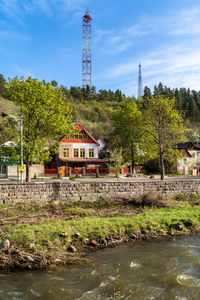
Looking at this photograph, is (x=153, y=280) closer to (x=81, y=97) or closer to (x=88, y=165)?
(x=88, y=165)

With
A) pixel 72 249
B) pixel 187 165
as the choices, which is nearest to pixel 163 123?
pixel 72 249

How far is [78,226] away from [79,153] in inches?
1550

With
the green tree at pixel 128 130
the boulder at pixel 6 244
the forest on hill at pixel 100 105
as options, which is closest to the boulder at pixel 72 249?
the boulder at pixel 6 244

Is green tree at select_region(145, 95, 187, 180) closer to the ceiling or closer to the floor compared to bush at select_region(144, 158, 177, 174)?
closer to the ceiling

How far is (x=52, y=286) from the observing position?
6.60 m

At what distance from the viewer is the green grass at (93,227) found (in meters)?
9.13

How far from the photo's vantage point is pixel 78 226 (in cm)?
1072

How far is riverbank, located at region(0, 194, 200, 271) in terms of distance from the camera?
8000mm

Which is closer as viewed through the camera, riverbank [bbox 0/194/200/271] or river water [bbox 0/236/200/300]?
river water [bbox 0/236/200/300]

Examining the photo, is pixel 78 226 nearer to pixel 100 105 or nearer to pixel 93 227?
pixel 93 227

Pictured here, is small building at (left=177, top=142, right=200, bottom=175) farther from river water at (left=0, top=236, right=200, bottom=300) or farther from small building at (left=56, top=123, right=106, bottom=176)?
river water at (left=0, top=236, right=200, bottom=300)

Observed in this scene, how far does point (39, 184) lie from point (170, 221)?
8320 mm

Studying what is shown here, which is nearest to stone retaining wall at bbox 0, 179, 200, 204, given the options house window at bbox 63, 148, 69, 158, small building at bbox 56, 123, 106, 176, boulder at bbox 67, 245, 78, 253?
boulder at bbox 67, 245, 78, 253

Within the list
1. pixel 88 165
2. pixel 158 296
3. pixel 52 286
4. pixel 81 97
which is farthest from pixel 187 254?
pixel 81 97
